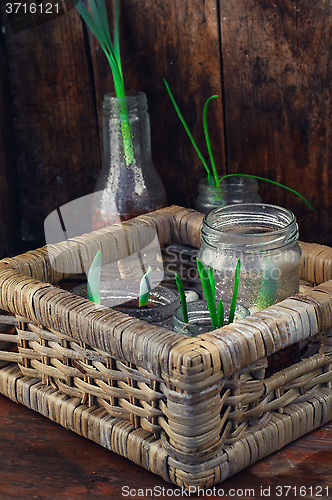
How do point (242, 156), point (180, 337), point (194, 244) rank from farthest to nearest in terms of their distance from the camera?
1. point (242, 156)
2. point (194, 244)
3. point (180, 337)

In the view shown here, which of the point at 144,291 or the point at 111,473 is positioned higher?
the point at 144,291

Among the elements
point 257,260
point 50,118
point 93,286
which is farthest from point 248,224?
point 50,118

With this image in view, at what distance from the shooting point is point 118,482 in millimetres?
523

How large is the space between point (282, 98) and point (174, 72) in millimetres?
167

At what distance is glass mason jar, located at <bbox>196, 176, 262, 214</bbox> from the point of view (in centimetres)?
87

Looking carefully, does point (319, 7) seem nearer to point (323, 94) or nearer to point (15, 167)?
point (323, 94)

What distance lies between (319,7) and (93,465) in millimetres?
633

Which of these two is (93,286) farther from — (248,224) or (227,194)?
(227,194)

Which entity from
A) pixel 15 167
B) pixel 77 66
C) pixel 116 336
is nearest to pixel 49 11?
pixel 77 66

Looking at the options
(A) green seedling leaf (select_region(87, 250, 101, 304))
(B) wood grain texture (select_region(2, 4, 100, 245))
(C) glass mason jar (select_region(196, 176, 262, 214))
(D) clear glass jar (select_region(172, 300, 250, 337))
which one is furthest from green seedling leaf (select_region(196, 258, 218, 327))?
(B) wood grain texture (select_region(2, 4, 100, 245))

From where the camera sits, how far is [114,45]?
874 mm

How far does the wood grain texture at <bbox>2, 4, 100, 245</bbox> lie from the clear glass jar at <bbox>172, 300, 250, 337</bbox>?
45cm

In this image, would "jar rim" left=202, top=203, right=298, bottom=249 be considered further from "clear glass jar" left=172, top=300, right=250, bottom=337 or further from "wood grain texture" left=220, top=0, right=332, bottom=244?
"wood grain texture" left=220, top=0, right=332, bottom=244

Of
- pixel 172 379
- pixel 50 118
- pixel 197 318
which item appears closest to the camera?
pixel 172 379
